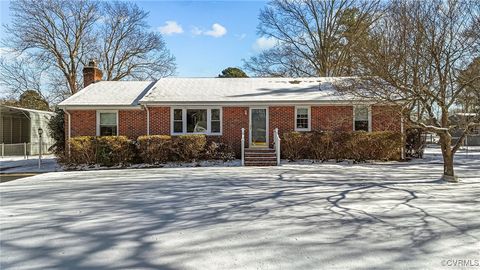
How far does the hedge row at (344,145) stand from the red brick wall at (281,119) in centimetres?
112

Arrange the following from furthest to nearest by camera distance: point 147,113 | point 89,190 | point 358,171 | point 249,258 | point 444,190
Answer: point 147,113, point 358,171, point 89,190, point 444,190, point 249,258

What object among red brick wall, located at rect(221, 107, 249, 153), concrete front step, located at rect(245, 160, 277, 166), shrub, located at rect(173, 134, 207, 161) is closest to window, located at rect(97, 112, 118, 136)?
shrub, located at rect(173, 134, 207, 161)

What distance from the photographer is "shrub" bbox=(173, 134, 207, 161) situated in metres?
15.2

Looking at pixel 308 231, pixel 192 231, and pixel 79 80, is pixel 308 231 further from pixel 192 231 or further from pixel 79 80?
pixel 79 80

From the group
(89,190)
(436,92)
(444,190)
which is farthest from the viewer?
(436,92)

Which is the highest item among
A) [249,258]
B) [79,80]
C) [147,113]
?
[79,80]

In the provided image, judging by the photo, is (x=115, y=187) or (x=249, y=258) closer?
(x=249, y=258)

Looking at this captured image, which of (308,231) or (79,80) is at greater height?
(79,80)

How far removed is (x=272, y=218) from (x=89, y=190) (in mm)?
5377

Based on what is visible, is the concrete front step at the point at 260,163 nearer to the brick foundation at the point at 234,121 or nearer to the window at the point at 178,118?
the brick foundation at the point at 234,121

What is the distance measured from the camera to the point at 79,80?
3312cm

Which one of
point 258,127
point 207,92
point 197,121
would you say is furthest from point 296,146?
point 207,92

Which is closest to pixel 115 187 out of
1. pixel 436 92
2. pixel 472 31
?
pixel 436 92

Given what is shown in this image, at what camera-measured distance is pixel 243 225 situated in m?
5.48
